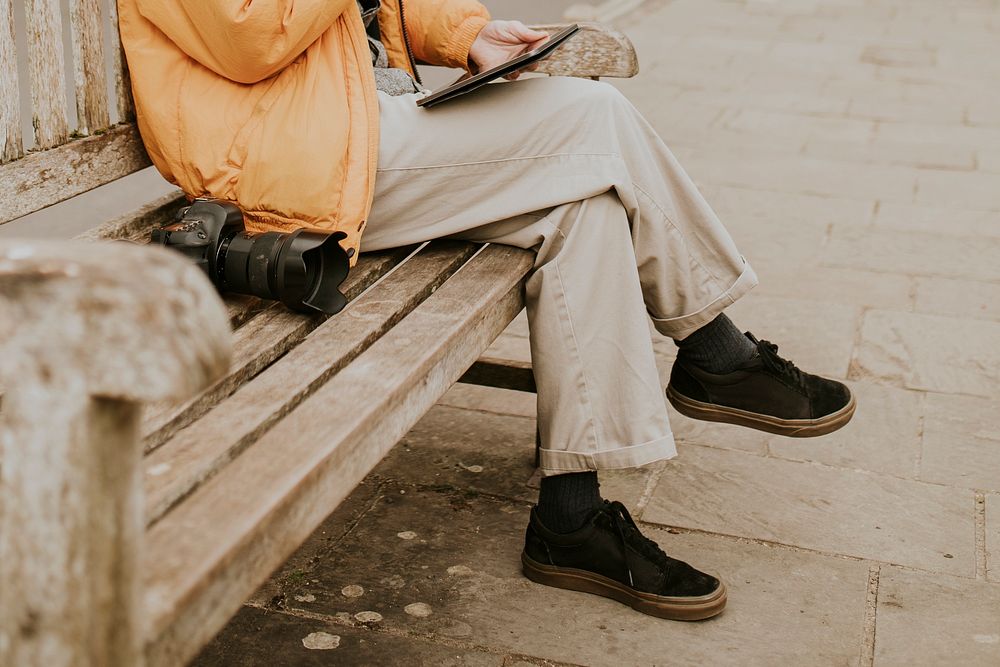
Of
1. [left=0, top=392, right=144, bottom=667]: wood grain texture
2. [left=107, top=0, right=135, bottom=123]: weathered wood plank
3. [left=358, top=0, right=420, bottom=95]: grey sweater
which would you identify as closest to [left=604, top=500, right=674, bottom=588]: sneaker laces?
[left=358, top=0, right=420, bottom=95]: grey sweater

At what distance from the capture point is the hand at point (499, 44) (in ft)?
8.66

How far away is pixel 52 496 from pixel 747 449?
2.14 m

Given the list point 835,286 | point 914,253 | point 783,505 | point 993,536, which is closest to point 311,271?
point 783,505

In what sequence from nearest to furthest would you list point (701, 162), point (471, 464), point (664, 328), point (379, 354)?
point (379, 354), point (664, 328), point (471, 464), point (701, 162)

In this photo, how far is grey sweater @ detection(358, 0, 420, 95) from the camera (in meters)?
2.51

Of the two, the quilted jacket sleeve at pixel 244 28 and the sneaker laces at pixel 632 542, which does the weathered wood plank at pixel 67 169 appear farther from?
the sneaker laces at pixel 632 542

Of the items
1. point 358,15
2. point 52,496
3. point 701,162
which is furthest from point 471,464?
point 701,162

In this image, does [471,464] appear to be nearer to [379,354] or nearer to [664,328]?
[664,328]

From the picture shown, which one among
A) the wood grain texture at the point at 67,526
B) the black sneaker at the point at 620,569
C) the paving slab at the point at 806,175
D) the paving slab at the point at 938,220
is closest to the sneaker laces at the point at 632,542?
the black sneaker at the point at 620,569

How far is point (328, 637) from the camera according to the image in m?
2.18

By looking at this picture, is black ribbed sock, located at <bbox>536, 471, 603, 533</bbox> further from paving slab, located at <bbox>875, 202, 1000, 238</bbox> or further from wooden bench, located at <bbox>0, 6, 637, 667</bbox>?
paving slab, located at <bbox>875, 202, 1000, 238</bbox>

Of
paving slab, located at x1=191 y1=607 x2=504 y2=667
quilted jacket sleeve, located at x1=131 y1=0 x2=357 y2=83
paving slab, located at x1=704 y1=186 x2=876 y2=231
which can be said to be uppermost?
quilted jacket sleeve, located at x1=131 y1=0 x2=357 y2=83

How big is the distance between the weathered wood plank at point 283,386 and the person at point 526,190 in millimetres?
129

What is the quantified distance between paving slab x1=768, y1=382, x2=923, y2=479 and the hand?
112 cm
